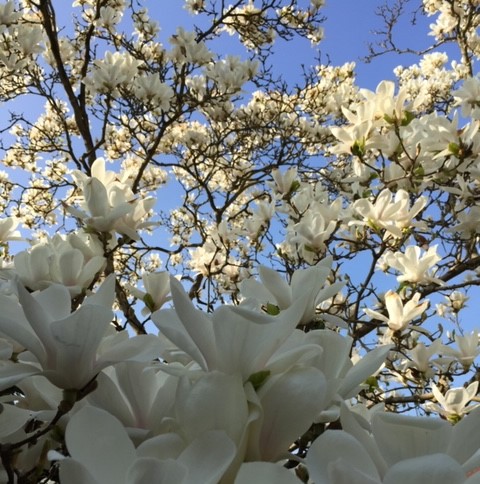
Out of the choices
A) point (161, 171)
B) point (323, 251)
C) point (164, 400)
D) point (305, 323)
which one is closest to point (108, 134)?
point (161, 171)

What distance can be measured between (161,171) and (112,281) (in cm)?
461

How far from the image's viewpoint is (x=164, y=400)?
51cm

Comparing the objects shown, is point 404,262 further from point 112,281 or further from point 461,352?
point 112,281

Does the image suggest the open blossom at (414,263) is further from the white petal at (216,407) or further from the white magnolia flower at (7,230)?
the white petal at (216,407)

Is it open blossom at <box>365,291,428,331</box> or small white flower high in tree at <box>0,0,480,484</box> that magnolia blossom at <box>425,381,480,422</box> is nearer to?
small white flower high in tree at <box>0,0,480,484</box>

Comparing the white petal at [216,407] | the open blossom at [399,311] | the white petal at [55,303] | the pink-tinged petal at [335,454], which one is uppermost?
the open blossom at [399,311]

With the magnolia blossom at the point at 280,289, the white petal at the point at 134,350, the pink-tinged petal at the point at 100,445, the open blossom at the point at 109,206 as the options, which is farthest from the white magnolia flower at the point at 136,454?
the open blossom at the point at 109,206

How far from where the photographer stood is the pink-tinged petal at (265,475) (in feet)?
1.10

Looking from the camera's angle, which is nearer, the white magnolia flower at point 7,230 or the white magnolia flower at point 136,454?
the white magnolia flower at point 136,454

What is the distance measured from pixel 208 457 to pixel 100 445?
8cm

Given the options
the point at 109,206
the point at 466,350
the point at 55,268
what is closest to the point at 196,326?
the point at 55,268

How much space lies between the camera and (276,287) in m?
0.81

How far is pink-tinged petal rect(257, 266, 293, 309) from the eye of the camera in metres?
0.81

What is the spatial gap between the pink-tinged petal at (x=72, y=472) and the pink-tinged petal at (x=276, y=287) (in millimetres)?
499
